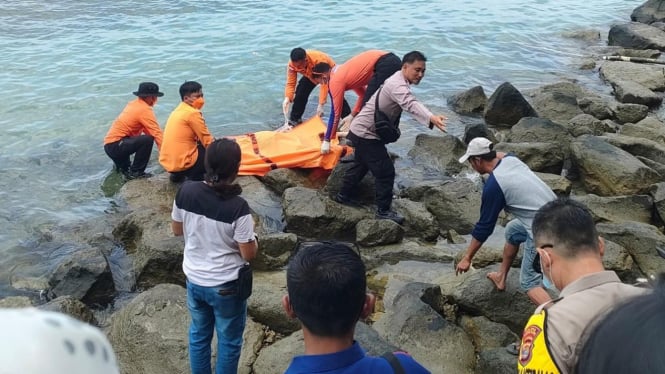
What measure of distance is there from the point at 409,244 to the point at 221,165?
359 centimetres

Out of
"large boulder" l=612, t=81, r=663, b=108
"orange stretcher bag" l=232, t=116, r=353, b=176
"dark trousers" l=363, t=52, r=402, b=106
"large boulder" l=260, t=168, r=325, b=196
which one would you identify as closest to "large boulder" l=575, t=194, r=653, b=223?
"dark trousers" l=363, t=52, r=402, b=106

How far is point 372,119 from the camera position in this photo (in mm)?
6680

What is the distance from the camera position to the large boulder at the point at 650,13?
18828 mm

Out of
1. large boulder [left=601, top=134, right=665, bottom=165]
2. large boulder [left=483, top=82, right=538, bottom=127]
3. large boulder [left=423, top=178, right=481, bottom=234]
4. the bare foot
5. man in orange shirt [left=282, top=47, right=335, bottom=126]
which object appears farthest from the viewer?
large boulder [left=483, top=82, right=538, bottom=127]

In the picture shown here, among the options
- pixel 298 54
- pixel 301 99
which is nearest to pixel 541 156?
pixel 298 54

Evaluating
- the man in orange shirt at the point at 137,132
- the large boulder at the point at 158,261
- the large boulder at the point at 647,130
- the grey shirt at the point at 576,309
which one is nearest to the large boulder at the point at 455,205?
the large boulder at the point at 158,261

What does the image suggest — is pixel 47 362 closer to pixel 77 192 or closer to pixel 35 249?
pixel 35 249

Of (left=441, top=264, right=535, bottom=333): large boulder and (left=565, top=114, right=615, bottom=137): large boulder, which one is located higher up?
(left=441, top=264, right=535, bottom=333): large boulder

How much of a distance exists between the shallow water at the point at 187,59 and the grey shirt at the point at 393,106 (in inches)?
140

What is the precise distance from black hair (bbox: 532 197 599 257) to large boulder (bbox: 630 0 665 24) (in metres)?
18.6

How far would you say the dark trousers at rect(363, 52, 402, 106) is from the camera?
7.84 m

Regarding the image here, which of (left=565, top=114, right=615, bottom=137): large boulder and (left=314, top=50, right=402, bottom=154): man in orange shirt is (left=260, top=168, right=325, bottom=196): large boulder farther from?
(left=565, top=114, right=615, bottom=137): large boulder

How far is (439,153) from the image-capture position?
9.00 m

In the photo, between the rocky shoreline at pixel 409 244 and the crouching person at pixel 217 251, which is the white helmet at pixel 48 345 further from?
the rocky shoreline at pixel 409 244
